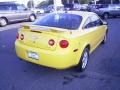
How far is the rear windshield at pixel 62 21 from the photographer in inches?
240

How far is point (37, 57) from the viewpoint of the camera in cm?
543

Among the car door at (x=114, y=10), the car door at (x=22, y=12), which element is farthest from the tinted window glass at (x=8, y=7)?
the car door at (x=114, y=10)

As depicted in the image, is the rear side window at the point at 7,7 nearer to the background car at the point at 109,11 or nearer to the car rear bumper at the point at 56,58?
the background car at the point at 109,11

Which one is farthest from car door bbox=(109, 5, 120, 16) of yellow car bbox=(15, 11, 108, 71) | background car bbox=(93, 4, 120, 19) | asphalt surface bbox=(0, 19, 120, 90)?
yellow car bbox=(15, 11, 108, 71)

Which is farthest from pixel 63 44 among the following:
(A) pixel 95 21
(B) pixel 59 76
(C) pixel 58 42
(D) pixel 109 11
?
(D) pixel 109 11

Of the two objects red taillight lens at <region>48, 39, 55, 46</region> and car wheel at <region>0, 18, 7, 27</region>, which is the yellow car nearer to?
red taillight lens at <region>48, 39, 55, 46</region>

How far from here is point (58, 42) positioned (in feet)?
17.4

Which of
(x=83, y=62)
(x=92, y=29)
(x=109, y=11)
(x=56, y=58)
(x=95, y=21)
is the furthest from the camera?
(x=109, y=11)

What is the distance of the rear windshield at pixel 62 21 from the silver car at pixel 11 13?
10.3 metres

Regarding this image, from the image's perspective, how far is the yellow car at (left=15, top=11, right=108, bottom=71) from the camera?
5285mm

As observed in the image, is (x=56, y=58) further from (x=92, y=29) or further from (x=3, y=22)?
(x=3, y=22)

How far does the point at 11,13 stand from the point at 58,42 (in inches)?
497

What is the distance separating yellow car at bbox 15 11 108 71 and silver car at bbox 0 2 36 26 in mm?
10801

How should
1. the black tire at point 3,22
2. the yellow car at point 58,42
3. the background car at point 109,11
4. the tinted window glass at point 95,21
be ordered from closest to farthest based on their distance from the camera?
the yellow car at point 58,42, the tinted window glass at point 95,21, the black tire at point 3,22, the background car at point 109,11
